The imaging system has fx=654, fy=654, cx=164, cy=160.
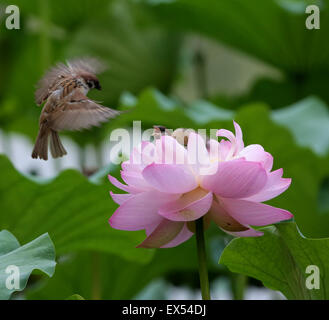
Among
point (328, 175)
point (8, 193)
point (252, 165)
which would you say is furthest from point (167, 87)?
point (252, 165)

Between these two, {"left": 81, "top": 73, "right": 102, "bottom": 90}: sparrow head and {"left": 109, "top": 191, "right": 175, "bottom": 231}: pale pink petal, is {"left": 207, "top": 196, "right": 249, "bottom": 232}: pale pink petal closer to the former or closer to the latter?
{"left": 109, "top": 191, "right": 175, "bottom": 231}: pale pink petal

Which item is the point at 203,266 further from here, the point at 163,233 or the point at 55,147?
the point at 55,147

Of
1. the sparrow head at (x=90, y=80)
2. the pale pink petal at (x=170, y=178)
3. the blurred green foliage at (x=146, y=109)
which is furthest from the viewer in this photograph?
the blurred green foliage at (x=146, y=109)

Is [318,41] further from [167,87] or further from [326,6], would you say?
[167,87]

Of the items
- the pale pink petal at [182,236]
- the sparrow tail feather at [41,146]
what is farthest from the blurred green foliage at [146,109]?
the sparrow tail feather at [41,146]

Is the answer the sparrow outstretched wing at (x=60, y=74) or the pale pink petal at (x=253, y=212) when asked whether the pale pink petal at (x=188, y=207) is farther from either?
the sparrow outstretched wing at (x=60, y=74)
